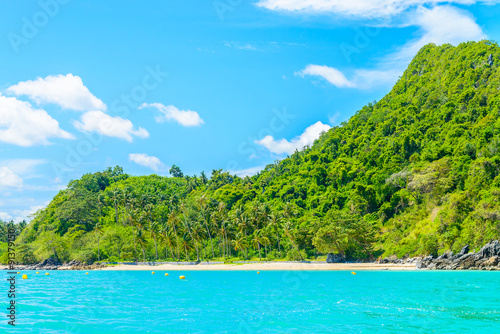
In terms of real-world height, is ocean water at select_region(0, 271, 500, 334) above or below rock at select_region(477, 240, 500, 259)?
below

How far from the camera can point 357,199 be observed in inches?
4045

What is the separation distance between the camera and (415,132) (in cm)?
11294

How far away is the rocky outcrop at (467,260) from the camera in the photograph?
60375mm

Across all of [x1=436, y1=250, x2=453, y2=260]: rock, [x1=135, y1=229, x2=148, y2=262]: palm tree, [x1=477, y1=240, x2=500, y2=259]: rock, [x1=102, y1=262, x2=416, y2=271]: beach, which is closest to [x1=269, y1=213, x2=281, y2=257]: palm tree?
[x1=102, y1=262, x2=416, y2=271]: beach

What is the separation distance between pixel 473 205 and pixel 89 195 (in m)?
118

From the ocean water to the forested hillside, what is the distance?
117ft

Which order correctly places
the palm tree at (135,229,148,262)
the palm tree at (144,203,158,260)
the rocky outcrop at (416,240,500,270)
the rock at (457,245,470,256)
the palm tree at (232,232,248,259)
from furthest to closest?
the palm tree at (135,229,148,262)
the palm tree at (144,203,158,260)
the palm tree at (232,232,248,259)
the rock at (457,245,470,256)
the rocky outcrop at (416,240,500,270)

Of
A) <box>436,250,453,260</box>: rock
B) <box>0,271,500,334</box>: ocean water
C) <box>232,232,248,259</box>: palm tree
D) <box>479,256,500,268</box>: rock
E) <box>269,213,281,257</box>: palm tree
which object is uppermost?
<box>269,213,281,257</box>: palm tree

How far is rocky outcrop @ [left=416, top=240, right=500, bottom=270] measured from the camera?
60.4 meters

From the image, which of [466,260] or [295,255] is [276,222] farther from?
[466,260]

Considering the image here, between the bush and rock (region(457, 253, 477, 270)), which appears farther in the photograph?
the bush

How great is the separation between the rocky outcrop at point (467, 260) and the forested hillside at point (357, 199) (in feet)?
8.52

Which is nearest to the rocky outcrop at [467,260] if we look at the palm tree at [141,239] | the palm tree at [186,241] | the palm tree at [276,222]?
the palm tree at [276,222]

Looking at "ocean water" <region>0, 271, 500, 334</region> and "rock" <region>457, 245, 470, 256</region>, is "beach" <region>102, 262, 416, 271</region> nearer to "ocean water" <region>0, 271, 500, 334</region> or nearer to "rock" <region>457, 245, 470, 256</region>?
"rock" <region>457, 245, 470, 256</region>
